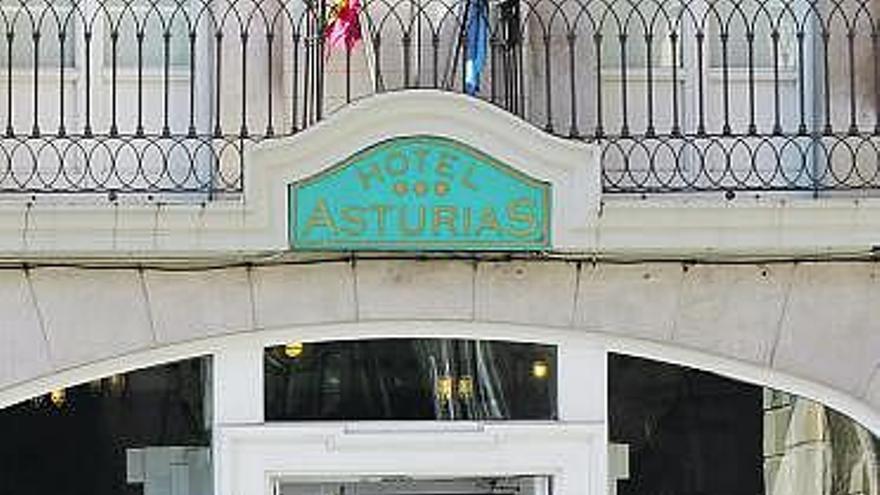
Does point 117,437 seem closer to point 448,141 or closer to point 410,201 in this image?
point 410,201

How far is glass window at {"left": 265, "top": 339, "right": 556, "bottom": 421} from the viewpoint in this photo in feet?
33.1

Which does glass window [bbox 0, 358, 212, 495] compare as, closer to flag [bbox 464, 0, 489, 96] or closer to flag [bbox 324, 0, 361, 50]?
flag [bbox 324, 0, 361, 50]

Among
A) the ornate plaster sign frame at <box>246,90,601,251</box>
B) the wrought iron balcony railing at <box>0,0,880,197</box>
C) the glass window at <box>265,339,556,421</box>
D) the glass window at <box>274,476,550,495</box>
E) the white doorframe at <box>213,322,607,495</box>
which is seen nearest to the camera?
the ornate plaster sign frame at <box>246,90,601,251</box>

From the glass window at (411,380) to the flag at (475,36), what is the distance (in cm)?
137

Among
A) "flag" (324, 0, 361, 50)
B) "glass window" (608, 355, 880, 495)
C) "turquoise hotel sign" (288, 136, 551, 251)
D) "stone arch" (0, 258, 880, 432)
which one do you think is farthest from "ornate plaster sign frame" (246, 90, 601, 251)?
"glass window" (608, 355, 880, 495)

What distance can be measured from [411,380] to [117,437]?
155 centimetres

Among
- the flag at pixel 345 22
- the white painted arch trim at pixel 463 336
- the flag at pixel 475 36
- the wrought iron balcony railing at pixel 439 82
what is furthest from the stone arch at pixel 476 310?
the flag at pixel 345 22

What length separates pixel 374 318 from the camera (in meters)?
9.98

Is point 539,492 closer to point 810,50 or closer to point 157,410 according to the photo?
point 157,410

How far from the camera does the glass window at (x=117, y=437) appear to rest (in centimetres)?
1010

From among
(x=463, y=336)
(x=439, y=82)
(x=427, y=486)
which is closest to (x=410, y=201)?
(x=463, y=336)

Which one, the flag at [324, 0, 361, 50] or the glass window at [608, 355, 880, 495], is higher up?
the flag at [324, 0, 361, 50]

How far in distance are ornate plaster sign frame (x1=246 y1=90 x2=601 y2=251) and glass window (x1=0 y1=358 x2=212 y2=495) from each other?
111 centimetres

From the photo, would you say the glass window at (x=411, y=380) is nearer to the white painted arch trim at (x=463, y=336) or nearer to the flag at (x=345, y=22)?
the white painted arch trim at (x=463, y=336)
